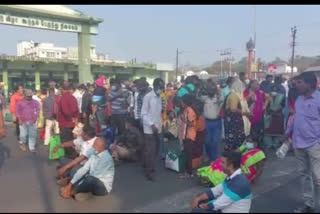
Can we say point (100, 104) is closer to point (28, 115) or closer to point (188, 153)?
point (28, 115)

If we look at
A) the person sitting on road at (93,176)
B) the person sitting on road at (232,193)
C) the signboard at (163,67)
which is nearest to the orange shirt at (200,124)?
the person sitting on road at (93,176)

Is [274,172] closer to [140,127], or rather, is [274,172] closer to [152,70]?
[140,127]

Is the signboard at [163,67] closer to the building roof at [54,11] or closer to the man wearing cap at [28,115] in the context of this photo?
the building roof at [54,11]

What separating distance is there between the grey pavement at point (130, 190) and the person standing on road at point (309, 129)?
0.44m

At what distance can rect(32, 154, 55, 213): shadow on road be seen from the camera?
4951mm

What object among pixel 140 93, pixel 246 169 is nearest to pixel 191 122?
pixel 246 169

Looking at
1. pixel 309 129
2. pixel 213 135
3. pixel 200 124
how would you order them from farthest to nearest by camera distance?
pixel 213 135 < pixel 200 124 < pixel 309 129

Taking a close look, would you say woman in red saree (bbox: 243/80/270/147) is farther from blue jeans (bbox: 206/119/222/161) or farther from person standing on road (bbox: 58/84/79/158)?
person standing on road (bbox: 58/84/79/158)

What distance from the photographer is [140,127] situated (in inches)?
288

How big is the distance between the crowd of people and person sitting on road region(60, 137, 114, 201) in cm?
1

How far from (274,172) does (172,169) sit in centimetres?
190

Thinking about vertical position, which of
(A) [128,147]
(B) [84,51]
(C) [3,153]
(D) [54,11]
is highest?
(D) [54,11]

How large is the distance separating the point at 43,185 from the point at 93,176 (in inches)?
55.8

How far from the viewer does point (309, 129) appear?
4.63 meters
